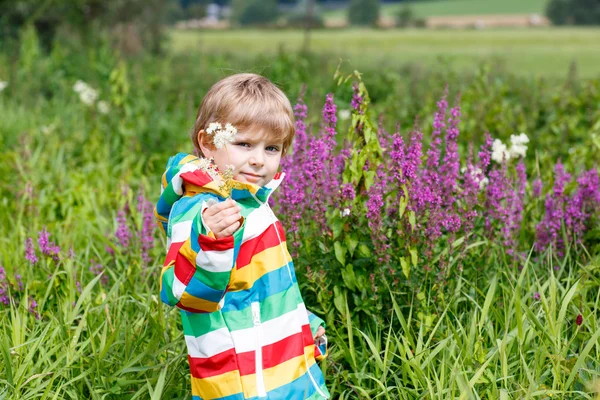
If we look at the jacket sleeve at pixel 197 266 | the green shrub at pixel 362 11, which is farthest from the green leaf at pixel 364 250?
the green shrub at pixel 362 11

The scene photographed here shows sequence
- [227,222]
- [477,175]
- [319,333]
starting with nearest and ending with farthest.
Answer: [227,222], [319,333], [477,175]

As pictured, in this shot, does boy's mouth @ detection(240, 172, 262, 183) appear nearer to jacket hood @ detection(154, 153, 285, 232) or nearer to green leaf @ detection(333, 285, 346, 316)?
jacket hood @ detection(154, 153, 285, 232)

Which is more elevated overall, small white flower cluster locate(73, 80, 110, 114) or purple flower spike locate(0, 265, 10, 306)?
small white flower cluster locate(73, 80, 110, 114)

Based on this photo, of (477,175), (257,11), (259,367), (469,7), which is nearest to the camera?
(259,367)

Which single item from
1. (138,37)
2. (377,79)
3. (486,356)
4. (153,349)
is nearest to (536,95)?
(377,79)

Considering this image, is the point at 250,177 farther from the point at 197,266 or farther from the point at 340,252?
the point at 340,252

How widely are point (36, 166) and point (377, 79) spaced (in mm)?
5137

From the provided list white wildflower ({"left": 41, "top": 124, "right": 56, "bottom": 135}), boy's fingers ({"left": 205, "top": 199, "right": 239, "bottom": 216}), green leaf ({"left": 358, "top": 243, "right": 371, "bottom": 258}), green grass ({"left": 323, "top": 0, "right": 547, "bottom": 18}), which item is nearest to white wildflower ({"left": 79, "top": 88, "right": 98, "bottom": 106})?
white wildflower ({"left": 41, "top": 124, "right": 56, "bottom": 135})

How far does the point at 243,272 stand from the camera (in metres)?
2.11

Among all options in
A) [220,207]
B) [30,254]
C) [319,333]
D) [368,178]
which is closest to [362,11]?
[30,254]

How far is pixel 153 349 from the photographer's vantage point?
285 cm

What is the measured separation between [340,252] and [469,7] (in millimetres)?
75121

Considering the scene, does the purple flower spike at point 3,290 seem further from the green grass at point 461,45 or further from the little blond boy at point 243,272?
the green grass at point 461,45

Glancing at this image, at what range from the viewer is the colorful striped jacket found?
79.1 inches
